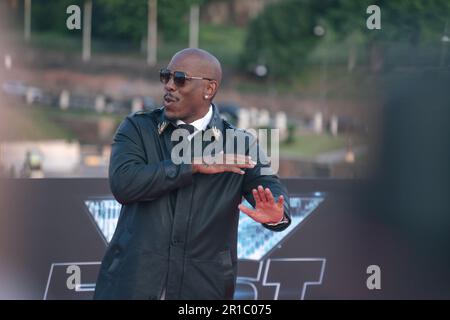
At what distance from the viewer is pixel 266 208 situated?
3.09m

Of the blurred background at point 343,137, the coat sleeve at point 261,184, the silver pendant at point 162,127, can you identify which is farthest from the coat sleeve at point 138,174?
the blurred background at point 343,137

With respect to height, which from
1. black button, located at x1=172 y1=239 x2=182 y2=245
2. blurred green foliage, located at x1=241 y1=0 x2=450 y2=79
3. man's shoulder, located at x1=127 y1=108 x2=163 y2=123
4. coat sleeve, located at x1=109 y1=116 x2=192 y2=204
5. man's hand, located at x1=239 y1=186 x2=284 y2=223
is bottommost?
black button, located at x1=172 y1=239 x2=182 y2=245

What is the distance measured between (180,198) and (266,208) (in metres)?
0.34

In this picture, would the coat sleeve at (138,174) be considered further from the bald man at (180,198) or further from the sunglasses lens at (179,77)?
the sunglasses lens at (179,77)

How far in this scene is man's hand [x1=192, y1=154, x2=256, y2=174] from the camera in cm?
303

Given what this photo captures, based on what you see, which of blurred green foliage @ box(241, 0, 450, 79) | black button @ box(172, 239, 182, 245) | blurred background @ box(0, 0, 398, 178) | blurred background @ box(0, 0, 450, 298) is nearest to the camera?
black button @ box(172, 239, 182, 245)

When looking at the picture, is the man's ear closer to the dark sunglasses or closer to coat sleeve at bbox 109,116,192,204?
the dark sunglasses

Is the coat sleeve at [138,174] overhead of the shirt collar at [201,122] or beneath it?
beneath

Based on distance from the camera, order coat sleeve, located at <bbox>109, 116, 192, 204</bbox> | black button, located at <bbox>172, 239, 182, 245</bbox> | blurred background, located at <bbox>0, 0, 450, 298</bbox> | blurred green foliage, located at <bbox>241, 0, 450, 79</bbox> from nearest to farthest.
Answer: coat sleeve, located at <bbox>109, 116, 192, 204</bbox>, black button, located at <bbox>172, 239, 182, 245</bbox>, blurred background, located at <bbox>0, 0, 450, 298</bbox>, blurred green foliage, located at <bbox>241, 0, 450, 79</bbox>

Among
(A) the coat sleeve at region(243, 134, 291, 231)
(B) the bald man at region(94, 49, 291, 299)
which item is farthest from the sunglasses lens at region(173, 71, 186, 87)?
(A) the coat sleeve at region(243, 134, 291, 231)

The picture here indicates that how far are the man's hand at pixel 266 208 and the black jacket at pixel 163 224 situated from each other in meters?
0.11

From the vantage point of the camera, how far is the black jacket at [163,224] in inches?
122

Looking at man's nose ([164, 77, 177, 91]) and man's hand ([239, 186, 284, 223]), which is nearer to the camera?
man's hand ([239, 186, 284, 223])
